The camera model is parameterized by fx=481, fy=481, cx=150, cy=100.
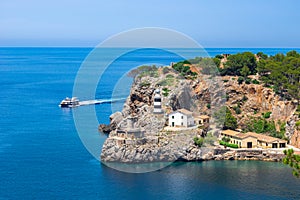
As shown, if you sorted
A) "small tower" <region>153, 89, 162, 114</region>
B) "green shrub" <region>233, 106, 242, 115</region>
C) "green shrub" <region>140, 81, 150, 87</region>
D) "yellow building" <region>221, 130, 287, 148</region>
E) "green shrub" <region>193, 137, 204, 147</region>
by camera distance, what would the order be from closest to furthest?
"green shrub" <region>193, 137, 204, 147</region> < "yellow building" <region>221, 130, 287, 148</region> < "small tower" <region>153, 89, 162, 114</region> < "green shrub" <region>233, 106, 242, 115</region> < "green shrub" <region>140, 81, 150, 87</region>

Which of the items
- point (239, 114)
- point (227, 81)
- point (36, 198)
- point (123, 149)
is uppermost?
point (227, 81)

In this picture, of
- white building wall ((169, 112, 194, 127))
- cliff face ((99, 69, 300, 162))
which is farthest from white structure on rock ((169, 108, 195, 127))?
cliff face ((99, 69, 300, 162))

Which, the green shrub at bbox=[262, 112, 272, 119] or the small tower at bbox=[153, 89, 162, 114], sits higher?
the small tower at bbox=[153, 89, 162, 114]

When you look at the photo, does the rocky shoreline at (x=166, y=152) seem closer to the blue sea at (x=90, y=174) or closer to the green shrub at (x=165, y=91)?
the blue sea at (x=90, y=174)

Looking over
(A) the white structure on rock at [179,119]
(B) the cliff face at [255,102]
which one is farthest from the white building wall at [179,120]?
(B) the cliff face at [255,102]

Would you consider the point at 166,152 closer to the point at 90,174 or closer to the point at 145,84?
the point at 90,174

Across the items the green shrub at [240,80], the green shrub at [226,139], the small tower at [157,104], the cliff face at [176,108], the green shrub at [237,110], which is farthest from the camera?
the green shrub at [240,80]

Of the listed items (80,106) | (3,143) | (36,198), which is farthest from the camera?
(80,106)

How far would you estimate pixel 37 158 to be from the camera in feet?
104

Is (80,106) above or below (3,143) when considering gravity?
above

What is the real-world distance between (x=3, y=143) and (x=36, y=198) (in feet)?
41.5

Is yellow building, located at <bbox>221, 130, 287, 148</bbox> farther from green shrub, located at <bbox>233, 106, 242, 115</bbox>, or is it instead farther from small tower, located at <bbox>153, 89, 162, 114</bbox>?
small tower, located at <bbox>153, 89, 162, 114</bbox>

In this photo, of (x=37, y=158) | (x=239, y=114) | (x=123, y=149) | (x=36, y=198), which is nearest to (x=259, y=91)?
(x=239, y=114)

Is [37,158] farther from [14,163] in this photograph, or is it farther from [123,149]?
[123,149]
